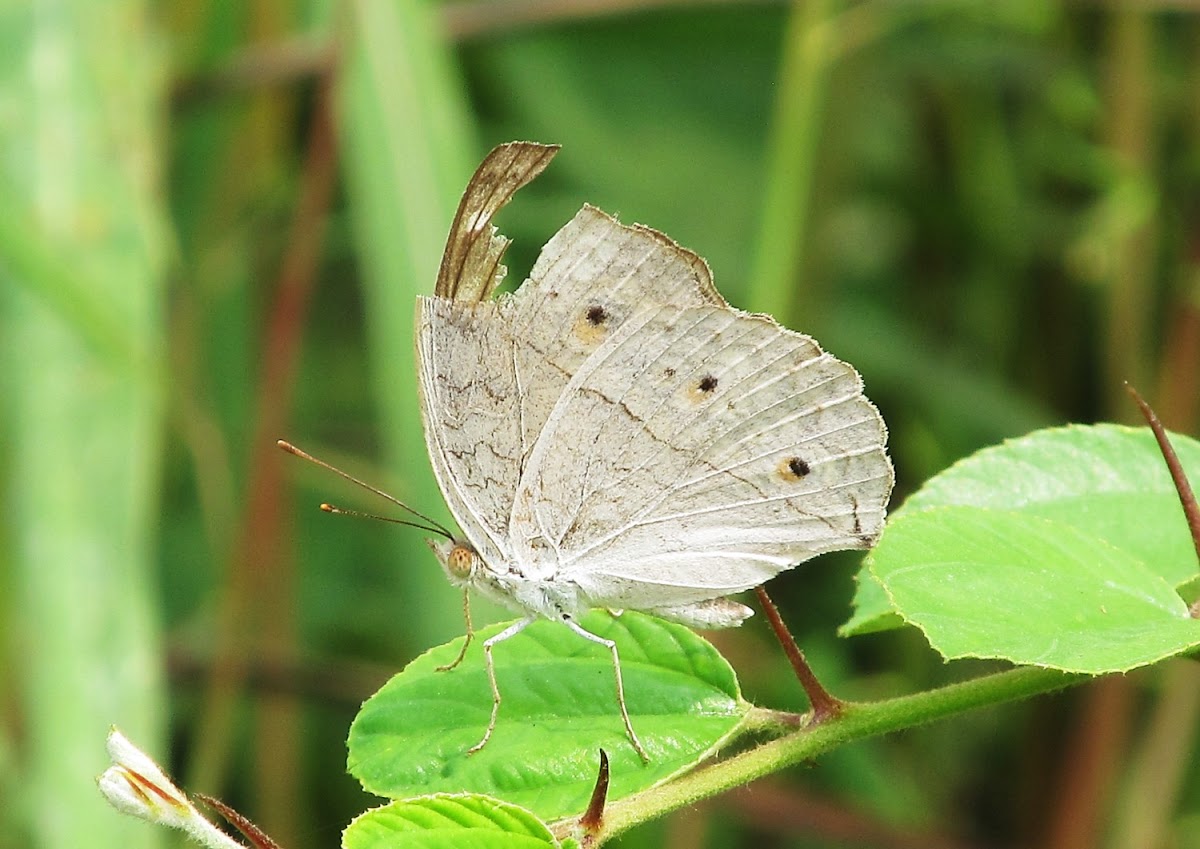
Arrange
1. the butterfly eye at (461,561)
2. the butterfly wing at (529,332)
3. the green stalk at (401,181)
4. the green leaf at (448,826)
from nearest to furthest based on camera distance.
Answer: the green leaf at (448,826) → the butterfly wing at (529,332) → the butterfly eye at (461,561) → the green stalk at (401,181)

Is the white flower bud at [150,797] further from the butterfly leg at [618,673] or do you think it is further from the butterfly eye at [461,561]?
the butterfly eye at [461,561]

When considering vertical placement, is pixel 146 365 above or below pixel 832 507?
above

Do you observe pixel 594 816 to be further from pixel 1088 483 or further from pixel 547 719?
pixel 1088 483

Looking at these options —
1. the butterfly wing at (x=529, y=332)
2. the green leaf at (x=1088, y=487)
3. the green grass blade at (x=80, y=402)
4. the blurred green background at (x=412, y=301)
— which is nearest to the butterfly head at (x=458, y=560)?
the butterfly wing at (x=529, y=332)

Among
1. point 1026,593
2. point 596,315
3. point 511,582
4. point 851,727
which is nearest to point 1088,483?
point 1026,593

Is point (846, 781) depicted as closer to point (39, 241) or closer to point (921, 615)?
point (39, 241)

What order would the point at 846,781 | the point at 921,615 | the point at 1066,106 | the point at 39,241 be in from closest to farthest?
the point at 921,615, the point at 39,241, the point at 846,781, the point at 1066,106

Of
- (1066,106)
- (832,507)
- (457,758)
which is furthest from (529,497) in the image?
(1066,106)
